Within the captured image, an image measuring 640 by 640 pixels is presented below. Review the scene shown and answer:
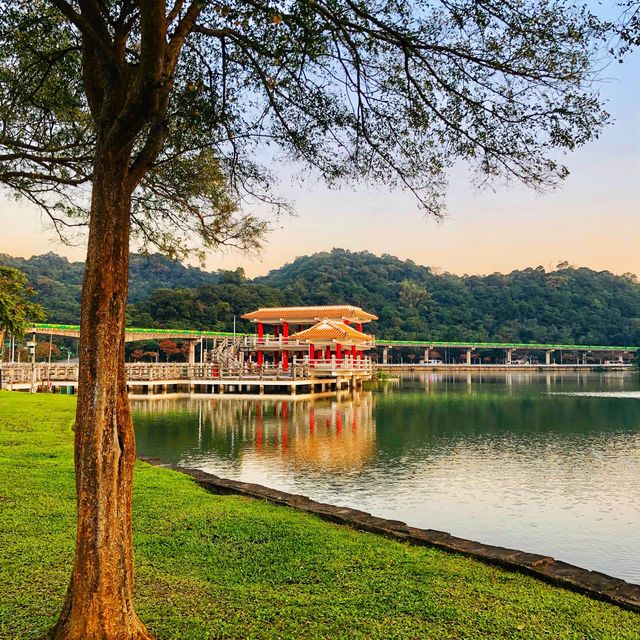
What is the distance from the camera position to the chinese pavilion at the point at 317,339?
32562mm

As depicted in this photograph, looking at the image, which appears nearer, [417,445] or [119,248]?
[119,248]

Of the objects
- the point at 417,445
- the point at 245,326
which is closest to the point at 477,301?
the point at 245,326

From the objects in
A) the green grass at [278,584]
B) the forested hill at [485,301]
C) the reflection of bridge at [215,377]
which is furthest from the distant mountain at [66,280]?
the green grass at [278,584]

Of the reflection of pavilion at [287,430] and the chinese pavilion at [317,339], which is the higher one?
the chinese pavilion at [317,339]

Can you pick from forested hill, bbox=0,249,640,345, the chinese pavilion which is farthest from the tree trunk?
forested hill, bbox=0,249,640,345

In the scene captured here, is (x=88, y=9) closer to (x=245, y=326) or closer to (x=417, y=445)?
(x=417, y=445)

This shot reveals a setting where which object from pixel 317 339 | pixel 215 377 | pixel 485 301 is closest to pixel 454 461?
pixel 215 377

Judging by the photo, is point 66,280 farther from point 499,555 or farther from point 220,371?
point 499,555

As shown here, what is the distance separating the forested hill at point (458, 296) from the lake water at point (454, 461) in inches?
1672

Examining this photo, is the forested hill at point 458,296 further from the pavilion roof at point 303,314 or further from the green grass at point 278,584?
the green grass at point 278,584

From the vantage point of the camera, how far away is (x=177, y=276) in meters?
75.4

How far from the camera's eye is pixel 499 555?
16.6ft

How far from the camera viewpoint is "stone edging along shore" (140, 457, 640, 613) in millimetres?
4348

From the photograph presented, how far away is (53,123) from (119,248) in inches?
185
